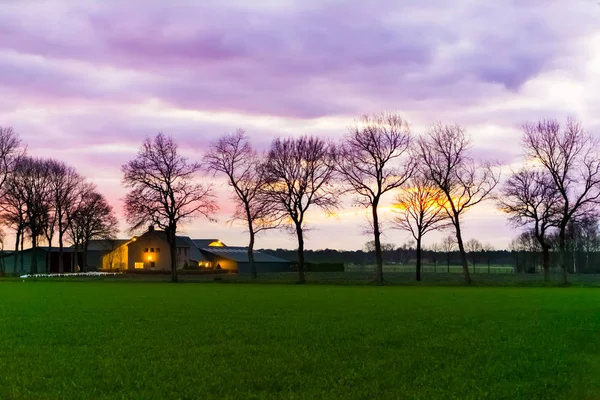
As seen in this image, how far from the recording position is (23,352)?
14.9 metres

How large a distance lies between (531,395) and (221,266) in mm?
125015

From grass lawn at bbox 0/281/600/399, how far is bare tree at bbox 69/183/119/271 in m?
80.9

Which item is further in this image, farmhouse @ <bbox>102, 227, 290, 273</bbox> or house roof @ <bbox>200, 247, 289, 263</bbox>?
house roof @ <bbox>200, 247, 289, 263</bbox>

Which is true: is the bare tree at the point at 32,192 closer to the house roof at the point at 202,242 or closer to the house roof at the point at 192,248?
the house roof at the point at 192,248

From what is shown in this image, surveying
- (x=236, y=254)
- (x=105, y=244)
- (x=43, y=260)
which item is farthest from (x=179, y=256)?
(x=43, y=260)

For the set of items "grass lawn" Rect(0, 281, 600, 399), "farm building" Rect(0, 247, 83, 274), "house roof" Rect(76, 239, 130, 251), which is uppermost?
"house roof" Rect(76, 239, 130, 251)

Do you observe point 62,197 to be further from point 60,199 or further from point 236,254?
point 236,254

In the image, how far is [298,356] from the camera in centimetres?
1391

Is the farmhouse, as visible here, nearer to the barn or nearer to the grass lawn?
the barn

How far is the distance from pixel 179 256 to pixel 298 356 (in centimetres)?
11720

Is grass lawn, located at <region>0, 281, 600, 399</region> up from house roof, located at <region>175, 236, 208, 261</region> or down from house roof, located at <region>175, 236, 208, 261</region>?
down

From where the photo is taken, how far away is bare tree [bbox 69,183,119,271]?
334ft

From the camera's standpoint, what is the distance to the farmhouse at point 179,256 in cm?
12488

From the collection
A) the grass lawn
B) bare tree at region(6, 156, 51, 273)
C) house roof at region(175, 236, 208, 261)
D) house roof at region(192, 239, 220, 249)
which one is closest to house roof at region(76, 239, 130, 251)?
house roof at region(175, 236, 208, 261)
